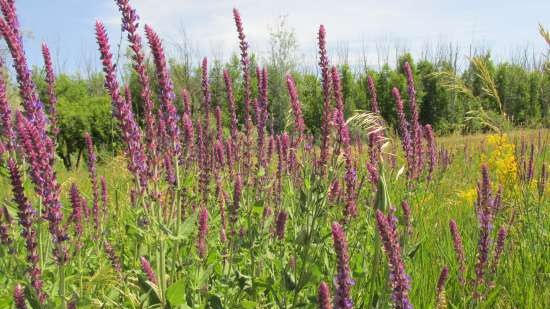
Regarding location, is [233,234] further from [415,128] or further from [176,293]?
[415,128]

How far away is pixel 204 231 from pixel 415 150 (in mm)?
2280

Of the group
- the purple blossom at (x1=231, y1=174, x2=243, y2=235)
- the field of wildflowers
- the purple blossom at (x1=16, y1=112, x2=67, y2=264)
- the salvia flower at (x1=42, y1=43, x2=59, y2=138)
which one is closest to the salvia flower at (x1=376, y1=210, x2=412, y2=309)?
the field of wildflowers

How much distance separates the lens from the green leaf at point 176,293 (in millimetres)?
2205

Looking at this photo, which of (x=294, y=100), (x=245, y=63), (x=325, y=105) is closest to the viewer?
(x=325, y=105)

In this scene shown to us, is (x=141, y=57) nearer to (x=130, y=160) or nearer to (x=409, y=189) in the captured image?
(x=130, y=160)

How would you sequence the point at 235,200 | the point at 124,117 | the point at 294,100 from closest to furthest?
1. the point at 124,117
2. the point at 235,200
3. the point at 294,100

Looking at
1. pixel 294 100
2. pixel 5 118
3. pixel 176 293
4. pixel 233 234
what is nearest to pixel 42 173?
pixel 176 293

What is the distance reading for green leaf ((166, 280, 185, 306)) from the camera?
2.21 metres

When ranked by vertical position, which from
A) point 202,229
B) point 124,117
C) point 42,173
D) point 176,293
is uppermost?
point 124,117

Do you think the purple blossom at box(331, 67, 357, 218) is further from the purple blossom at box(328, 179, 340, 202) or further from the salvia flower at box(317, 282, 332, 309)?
the salvia flower at box(317, 282, 332, 309)

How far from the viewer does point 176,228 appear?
248 centimetres

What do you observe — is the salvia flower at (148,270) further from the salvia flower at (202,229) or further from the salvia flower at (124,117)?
the salvia flower at (202,229)

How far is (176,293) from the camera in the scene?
2.23 meters

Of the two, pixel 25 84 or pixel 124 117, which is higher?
pixel 25 84
